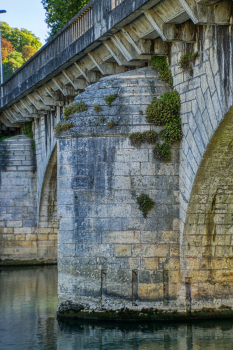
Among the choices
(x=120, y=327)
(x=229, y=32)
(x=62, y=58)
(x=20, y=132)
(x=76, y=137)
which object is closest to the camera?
(x=229, y=32)

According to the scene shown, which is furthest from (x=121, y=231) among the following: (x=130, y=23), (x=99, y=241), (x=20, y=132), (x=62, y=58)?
→ (x=20, y=132)

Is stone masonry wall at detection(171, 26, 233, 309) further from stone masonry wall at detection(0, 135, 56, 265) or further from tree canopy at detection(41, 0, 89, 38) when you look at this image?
tree canopy at detection(41, 0, 89, 38)

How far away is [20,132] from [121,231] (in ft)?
54.4

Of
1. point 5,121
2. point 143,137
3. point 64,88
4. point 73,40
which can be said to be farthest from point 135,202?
point 5,121

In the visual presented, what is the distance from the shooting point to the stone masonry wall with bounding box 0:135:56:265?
77.0 ft

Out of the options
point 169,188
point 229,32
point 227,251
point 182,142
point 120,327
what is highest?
point 229,32

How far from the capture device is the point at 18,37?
2544 inches

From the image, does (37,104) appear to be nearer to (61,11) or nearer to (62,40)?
(62,40)

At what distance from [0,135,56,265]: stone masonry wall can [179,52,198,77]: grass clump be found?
43.6ft

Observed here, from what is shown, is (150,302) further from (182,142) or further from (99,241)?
(182,142)

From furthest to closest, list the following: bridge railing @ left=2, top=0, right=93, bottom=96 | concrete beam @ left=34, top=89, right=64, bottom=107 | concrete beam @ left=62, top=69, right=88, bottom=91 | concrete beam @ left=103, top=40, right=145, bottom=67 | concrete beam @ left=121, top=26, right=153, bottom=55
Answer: concrete beam @ left=34, top=89, right=64, bottom=107 < concrete beam @ left=62, top=69, right=88, bottom=91 < bridge railing @ left=2, top=0, right=93, bottom=96 < concrete beam @ left=103, top=40, right=145, bottom=67 < concrete beam @ left=121, top=26, right=153, bottom=55

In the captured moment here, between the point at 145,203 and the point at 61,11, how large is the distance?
17.2 metres

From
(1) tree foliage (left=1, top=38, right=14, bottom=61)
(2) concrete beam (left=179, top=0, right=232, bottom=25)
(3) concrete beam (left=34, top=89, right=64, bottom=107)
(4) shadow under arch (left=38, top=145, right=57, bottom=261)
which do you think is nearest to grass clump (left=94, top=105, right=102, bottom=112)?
(2) concrete beam (left=179, top=0, right=232, bottom=25)

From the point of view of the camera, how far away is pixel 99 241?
39.8 ft
